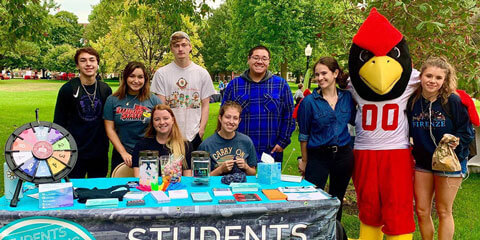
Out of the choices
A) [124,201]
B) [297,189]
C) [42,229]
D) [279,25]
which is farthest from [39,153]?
[279,25]

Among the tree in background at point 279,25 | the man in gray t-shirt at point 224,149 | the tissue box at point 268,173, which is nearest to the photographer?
the tissue box at point 268,173

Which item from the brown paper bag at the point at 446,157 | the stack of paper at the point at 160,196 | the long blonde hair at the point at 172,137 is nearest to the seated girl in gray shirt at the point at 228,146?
the long blonde hair at the point at 172,137

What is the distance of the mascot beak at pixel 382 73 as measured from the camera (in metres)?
3.28

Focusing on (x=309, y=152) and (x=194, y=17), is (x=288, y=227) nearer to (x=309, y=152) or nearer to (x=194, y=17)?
(x=309, y=152)

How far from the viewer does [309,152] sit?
11.5 feet

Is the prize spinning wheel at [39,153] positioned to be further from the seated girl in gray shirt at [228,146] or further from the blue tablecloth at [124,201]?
the seated girl in gray shirt at [228,146]

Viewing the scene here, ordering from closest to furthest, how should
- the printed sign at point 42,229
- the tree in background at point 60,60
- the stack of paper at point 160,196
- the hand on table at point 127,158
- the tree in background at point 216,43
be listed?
the printed sign at point 42,229, the stack of paper at point 160,196, the hand on table at point 127,158, the tree in background at point 216,43, the tree in background at point 60,60

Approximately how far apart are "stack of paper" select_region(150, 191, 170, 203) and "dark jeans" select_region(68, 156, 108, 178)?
4.30 feet

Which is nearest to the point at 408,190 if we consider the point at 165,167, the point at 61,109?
the point at 165,167

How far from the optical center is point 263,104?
3.86 metres

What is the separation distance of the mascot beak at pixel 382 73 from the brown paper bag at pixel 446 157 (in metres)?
0.60

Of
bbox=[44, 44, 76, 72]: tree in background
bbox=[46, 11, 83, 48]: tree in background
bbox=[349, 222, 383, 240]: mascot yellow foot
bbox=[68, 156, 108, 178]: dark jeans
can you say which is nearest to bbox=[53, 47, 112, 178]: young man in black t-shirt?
bbox=[68, 156, 108, 178]: dark jeans

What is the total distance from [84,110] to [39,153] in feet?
3.57

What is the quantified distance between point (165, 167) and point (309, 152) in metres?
1.28
